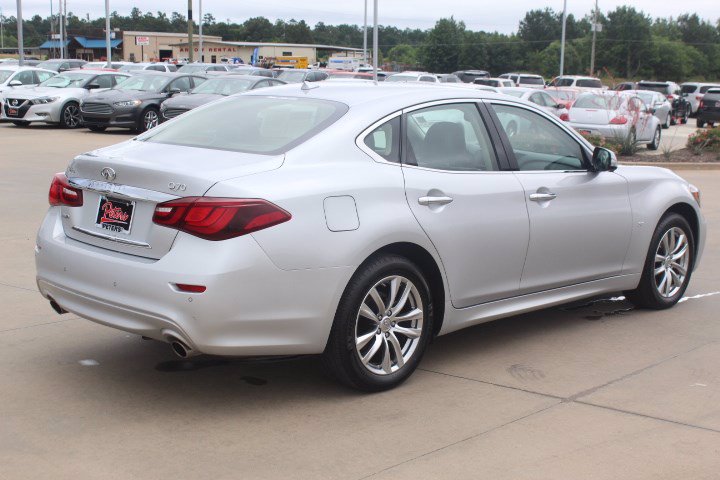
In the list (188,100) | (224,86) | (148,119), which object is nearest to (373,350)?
(188,100)

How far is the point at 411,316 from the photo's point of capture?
538 cm

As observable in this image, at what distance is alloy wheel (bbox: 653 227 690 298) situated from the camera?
7.27m

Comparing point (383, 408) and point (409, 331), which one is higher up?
point (409, 331)

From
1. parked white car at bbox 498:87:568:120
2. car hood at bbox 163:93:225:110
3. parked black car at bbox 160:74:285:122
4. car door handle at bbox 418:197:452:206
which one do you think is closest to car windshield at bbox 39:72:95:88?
parked black car at bbox 160:74:285:122

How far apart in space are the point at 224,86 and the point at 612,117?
9280mm

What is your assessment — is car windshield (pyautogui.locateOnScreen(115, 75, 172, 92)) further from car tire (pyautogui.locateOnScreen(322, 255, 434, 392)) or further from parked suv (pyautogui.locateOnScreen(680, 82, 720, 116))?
parked suv (pyautogui.locateOnScreen(680, 82, 720, 116))

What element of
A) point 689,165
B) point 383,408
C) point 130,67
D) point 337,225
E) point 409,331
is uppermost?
point 130,67

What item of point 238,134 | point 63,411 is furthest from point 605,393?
point 63,411

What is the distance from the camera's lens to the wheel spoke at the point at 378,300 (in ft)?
16.9

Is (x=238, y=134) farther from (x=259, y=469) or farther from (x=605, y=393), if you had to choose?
(x=605, y=393)

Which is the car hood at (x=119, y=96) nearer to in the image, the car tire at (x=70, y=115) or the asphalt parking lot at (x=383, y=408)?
the car tire at (x=70, y=115)

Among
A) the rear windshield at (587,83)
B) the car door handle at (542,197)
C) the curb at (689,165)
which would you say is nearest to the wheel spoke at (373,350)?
the car door handle at (542,197)

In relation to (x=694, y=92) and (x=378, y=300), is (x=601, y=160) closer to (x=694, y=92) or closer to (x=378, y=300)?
(x=378, y=300)

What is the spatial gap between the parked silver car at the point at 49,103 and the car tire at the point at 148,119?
238 cm
